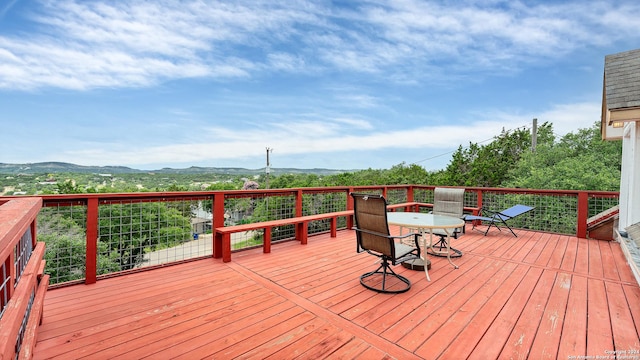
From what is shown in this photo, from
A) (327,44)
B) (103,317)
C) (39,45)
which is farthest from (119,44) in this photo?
(103,317)

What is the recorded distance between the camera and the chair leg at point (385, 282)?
9.58 ft

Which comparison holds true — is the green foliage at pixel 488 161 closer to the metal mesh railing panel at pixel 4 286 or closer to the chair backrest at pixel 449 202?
the chair backrest at pixel 449 202

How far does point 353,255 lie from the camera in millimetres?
4180

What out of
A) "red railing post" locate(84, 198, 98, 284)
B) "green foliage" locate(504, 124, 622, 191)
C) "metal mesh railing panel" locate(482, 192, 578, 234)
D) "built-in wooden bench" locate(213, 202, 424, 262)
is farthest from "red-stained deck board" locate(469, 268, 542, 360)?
"green foliage" locate(504, 124, 622, 191)

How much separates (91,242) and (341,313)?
8.89ft

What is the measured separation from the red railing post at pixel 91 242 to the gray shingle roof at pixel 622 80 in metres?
6.16

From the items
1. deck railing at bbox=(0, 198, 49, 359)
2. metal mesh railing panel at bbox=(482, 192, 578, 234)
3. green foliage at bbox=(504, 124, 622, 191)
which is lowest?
metal mesh railing panel at bbox=(482, 192, 578, 234)

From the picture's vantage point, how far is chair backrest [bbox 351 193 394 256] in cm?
287

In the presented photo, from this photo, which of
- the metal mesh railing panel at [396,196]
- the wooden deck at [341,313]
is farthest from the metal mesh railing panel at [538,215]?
the wooden deck at [341,313]

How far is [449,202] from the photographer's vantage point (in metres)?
4.84

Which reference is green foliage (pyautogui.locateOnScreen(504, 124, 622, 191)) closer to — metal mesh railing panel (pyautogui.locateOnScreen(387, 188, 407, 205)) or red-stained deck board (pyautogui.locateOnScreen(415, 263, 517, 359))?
metal mesh railing panel (pyautogui.locateOnScreen(387, 188, 407, 205))

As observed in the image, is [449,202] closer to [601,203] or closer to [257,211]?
[257,211]

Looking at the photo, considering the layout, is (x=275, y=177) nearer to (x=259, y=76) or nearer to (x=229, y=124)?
(x=229, y=124)

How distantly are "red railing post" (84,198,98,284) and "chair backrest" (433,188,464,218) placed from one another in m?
4.77
